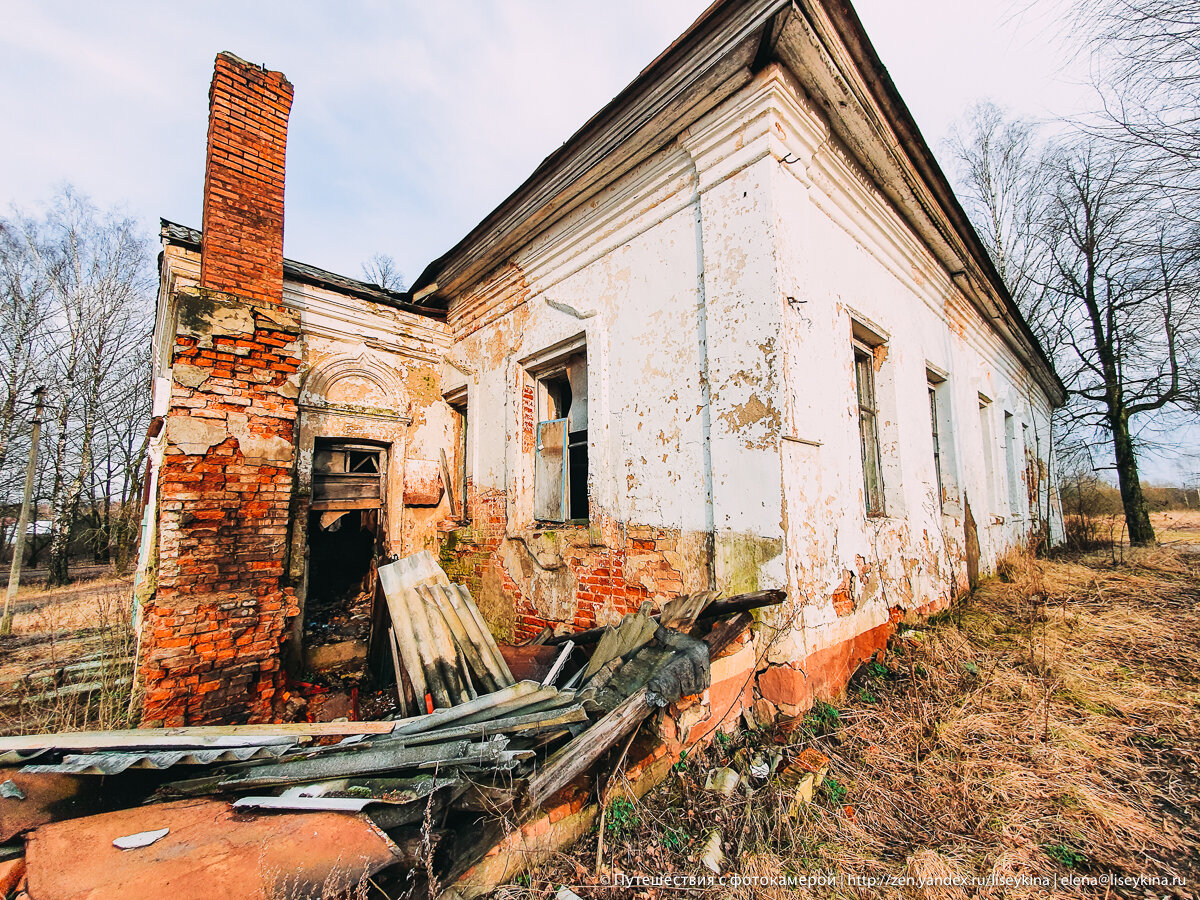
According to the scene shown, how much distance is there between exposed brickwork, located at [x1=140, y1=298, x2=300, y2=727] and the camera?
380cm

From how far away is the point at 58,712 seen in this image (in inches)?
147

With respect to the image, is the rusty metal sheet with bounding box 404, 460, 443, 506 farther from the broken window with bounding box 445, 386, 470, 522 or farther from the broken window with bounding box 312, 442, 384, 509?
the broken window with bounding box 312, 442, 384, 509

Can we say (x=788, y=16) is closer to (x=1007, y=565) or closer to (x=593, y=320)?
(x=593, y=320)

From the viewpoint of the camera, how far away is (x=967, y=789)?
2.21 metres

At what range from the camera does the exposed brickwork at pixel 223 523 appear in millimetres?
3801

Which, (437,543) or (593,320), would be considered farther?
(437,543)

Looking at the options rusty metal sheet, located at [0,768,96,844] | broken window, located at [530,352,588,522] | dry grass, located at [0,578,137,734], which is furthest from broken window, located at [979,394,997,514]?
dry grass, located at [0,578,137,734]

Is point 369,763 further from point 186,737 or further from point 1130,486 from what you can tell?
point 1130,486

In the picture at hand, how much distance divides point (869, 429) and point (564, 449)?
307 cm

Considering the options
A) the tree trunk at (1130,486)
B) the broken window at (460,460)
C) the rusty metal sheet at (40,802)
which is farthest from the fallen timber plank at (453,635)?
the tree trunk at (1130,486)

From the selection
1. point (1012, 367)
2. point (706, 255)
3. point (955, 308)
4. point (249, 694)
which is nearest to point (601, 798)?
point (706, 255)

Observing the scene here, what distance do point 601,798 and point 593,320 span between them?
353 centimetres

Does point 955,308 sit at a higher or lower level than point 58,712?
higher

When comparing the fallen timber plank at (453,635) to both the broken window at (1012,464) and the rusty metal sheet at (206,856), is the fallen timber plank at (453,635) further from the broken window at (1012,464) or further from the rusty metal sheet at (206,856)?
the broken window at (1012,464)
